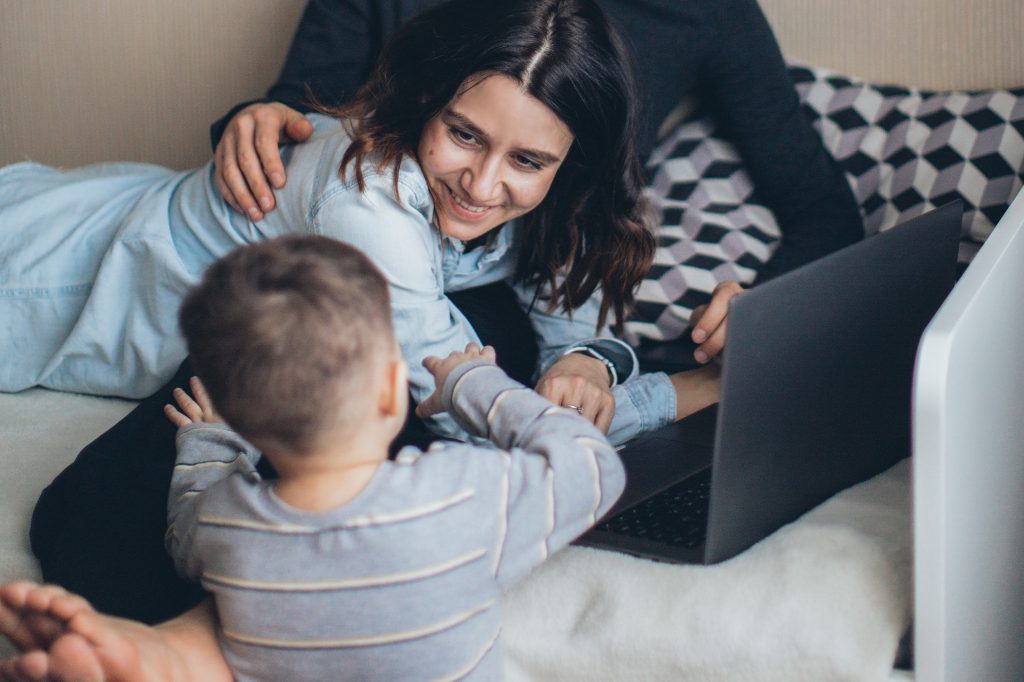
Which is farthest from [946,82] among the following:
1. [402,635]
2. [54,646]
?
[54,646]

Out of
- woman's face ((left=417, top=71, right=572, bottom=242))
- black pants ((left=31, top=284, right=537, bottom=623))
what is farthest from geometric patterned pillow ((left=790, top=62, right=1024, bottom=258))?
black pants ((left=31, top=284, right=537, bottom=623))

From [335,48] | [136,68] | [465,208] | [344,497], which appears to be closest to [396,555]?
[344,497]

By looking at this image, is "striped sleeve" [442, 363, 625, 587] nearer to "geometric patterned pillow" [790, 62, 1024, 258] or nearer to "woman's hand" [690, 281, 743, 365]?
"woman's hand" [690, 281, 743, 365]

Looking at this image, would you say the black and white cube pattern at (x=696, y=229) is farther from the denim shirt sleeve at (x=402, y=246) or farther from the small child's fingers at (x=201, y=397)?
the small child's fingers at (x=201, y=397)

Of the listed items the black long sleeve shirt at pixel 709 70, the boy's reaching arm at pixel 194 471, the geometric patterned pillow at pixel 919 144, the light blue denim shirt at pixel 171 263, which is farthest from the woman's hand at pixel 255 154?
the geometric patterned pillow at pixel 919 144

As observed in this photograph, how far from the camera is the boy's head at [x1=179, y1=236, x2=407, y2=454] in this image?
72 centimetres

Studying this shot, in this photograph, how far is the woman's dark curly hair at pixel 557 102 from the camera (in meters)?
1.13

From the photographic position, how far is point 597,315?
1.43 m

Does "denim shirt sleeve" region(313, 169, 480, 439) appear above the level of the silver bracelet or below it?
above

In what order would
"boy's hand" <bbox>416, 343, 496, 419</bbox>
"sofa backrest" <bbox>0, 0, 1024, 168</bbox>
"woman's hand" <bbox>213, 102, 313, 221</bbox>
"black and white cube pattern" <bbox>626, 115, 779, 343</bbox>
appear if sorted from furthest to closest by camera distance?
"sofa backrest" <bbox>0, 0, 1024, 168</bbox>, "black and white cube pattern" <bbox>626, 115, 779, 343</bbox>, "woman's hand" <bbox>213, 102, 313, 221</bbox>, "boy's hand" <bbox>416, 343, 496, 419</bbox>

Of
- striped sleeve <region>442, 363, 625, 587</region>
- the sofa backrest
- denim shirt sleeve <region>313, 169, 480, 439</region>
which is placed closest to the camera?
striped sleeve <region>442, 363, 625, 587</region>

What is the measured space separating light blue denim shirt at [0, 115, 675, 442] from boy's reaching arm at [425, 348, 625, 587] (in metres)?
0.19

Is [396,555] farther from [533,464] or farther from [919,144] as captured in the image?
[919,144]

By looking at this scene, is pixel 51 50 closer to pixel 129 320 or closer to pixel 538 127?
pixel 129 320
